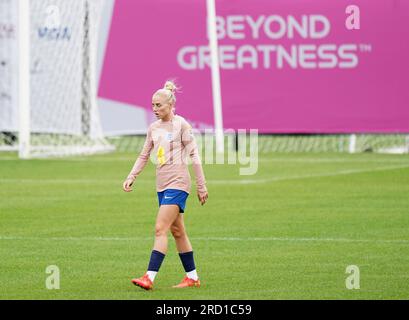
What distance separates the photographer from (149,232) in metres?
15.3

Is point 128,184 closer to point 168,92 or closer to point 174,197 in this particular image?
point 174,197

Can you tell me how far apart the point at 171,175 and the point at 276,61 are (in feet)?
59.9

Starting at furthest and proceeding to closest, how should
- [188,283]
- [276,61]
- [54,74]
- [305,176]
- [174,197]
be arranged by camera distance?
[54,74], [276,61], [305,176], [188,283], [174,197]

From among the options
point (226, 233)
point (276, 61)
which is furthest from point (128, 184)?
point (276, 61)

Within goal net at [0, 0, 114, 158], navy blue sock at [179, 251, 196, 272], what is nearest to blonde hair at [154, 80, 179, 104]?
navy blue sock at [179, 251, 196, 272]

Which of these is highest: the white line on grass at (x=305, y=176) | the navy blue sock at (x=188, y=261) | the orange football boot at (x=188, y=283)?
the white line on grass at (x=305, y=176)

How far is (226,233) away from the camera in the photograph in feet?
49.6

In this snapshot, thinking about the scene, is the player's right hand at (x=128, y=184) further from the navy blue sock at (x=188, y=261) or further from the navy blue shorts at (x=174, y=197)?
the navy blue sock at (x=188, y=261)

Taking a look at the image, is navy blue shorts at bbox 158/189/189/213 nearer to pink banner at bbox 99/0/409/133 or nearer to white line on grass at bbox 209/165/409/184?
white line on grass at bbox 209/165/409/184

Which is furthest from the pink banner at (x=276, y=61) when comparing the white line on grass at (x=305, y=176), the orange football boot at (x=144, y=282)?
the orange football boot at (x=144, y=282)

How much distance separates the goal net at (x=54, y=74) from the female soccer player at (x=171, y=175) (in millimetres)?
17367

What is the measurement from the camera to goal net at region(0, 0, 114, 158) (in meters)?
28.9

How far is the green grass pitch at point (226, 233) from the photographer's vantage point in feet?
36.4
